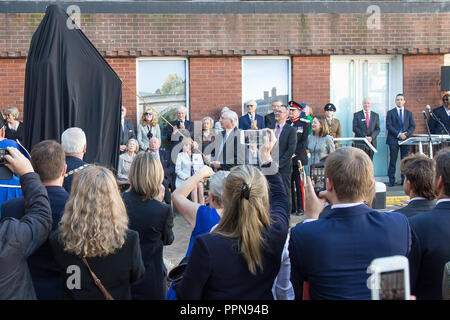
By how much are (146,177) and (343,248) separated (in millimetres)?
1805

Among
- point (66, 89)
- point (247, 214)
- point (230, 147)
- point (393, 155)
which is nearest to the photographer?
point (247, 214)

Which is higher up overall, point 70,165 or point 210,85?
point 210,85

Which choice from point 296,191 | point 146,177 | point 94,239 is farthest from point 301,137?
point 94,239

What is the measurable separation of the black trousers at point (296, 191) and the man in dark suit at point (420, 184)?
6.31 metres

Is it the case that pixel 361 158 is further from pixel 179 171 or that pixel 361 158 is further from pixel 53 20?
pixel 179 171

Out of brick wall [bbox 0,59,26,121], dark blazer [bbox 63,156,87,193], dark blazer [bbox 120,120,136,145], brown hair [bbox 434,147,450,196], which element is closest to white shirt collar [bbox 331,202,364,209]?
brown hair [bbox 434,147,450,196]

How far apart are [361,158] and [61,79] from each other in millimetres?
3728

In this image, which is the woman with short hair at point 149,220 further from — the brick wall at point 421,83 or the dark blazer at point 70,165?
the brick wall at point 421,83

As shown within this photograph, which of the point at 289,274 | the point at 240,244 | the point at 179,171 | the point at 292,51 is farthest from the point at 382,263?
the point at 292,51

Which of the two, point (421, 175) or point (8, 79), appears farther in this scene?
point (8, 79)

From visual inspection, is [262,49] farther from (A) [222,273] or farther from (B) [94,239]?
(A) [222,273]

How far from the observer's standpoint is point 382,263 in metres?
2.20

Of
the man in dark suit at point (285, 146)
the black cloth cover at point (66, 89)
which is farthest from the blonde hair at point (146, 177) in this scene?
the man in dark suit at point (285, 146)

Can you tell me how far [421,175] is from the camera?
12.5 feet
